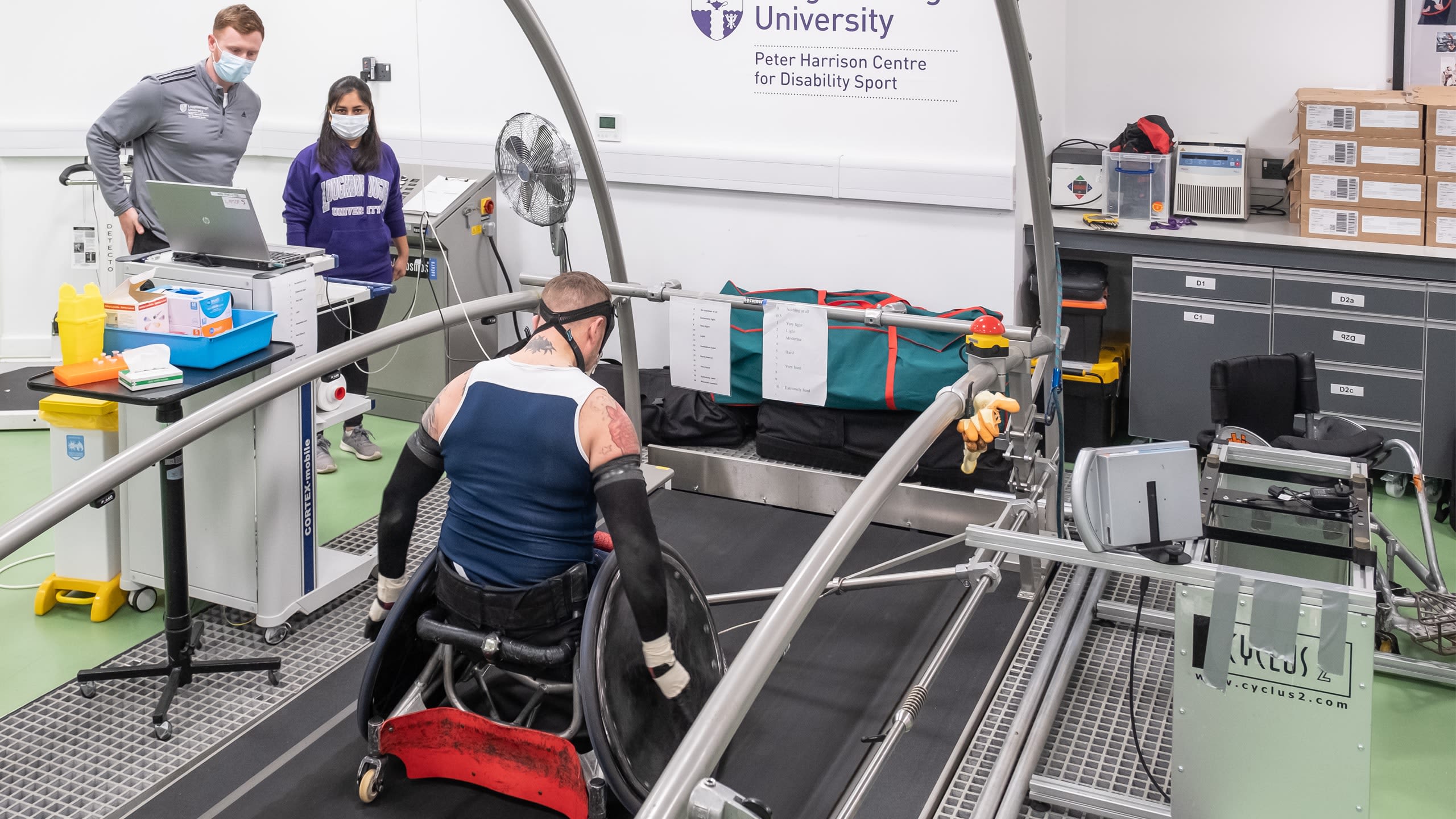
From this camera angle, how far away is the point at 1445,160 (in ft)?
16.2

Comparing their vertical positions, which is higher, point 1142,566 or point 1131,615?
point 1142,566

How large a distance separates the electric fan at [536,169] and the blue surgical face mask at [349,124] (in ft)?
2.20

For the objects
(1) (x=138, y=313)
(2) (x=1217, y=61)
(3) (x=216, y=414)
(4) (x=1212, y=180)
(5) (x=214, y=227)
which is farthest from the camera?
(2) (x=1217, y=61)

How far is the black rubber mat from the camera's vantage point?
126 inches

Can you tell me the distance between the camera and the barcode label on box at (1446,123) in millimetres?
4898

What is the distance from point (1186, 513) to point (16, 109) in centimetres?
622

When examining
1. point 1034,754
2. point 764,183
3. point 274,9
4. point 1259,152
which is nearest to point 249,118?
point 274,9

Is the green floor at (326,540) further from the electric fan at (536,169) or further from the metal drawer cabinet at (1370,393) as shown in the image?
the electric fan at (536,169)

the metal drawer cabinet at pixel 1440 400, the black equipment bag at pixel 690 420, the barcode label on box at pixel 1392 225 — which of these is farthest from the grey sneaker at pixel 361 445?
the metal drawer cabinet at pixel 1440 400

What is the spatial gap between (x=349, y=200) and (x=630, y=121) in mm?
1412

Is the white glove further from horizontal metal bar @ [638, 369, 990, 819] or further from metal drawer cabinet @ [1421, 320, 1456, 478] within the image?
metal drawer cabinet @ [1421, 320, 1456, 478]

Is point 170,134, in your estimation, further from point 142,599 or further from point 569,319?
point 569,319

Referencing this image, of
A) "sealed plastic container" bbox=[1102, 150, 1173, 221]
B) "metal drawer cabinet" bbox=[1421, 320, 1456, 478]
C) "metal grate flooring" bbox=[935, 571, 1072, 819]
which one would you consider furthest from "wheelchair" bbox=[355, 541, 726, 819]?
"metal drawer cabinet" bbox=[1421, 320, 1456, 478]

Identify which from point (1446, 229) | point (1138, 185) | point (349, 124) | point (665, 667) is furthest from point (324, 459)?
point (1446, 229)
